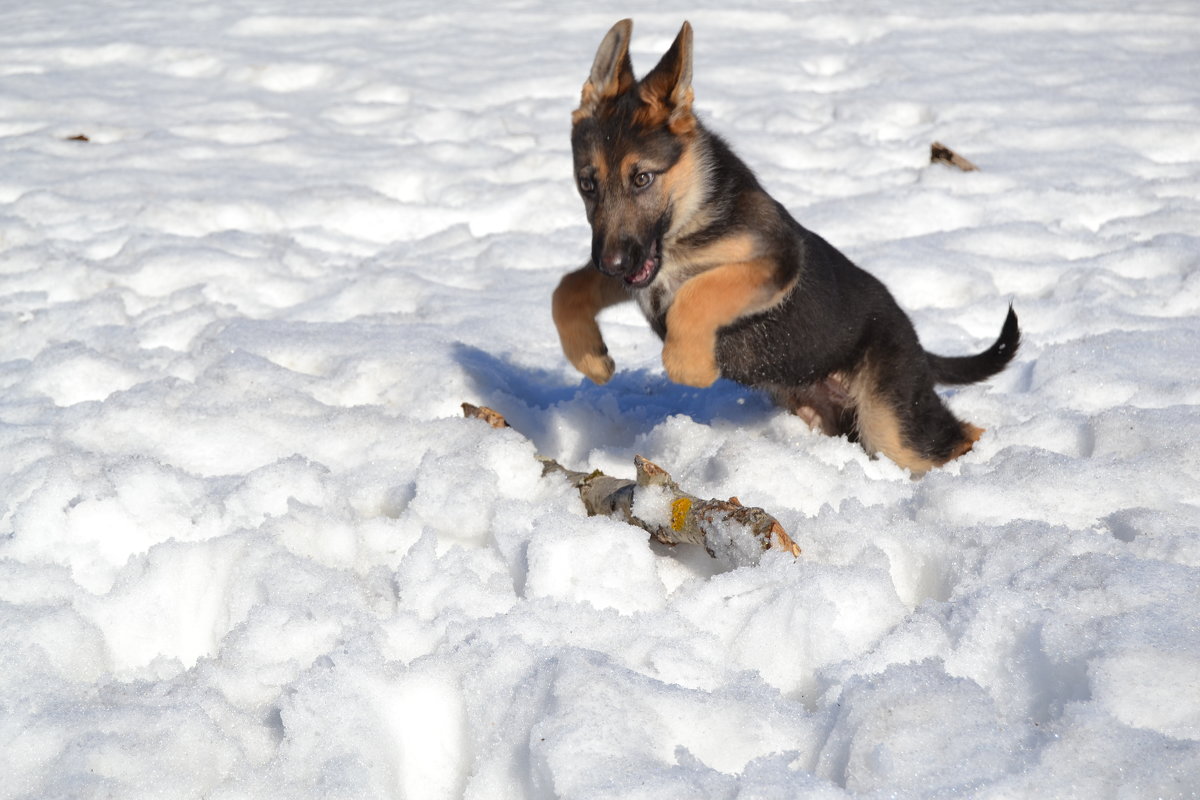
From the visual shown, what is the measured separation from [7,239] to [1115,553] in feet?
15.6

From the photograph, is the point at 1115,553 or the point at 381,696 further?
the point at 1115,553

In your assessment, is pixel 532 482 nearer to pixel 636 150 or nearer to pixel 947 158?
pixel 636 150

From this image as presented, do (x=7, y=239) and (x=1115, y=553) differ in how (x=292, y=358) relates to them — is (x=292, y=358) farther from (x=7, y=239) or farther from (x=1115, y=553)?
(x=1115, y=553)

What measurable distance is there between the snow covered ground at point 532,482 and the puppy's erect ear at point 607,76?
97 centimetres

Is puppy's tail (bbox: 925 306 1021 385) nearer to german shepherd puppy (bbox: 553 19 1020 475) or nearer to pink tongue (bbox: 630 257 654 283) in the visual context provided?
german shepherd puppy (bbox: 553 19 1020 475)

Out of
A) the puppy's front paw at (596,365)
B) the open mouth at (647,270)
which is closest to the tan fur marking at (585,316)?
the puppy's front paw at (596,365)

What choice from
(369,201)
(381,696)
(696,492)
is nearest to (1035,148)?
(369,201)

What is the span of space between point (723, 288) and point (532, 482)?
0.78 meters

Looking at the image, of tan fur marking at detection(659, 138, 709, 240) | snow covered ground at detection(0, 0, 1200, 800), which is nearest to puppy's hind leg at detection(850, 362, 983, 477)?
snow covered ground at detection(0, 0, 1200, 800)

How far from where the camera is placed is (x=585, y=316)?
124 inches

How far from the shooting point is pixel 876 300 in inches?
133

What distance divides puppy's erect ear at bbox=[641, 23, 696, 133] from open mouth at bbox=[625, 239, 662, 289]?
40cm

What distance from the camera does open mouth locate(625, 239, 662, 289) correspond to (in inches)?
114

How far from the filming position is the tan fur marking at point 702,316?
2859 mm
